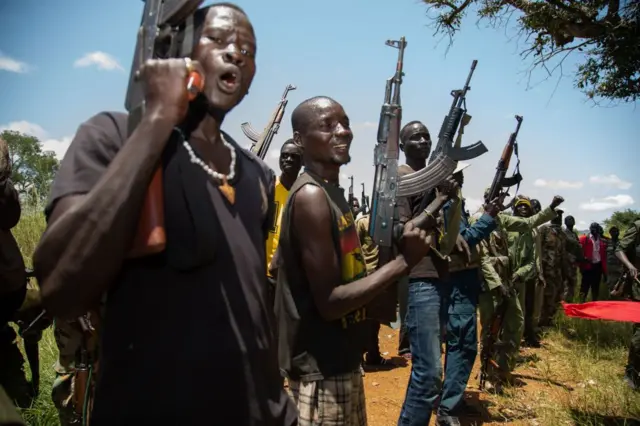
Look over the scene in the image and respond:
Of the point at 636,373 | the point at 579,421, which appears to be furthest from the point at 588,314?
the point at 636,373

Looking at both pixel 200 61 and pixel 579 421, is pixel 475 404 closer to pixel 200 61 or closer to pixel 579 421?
pixel 579 421

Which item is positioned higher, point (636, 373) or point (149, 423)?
point (149, 423)

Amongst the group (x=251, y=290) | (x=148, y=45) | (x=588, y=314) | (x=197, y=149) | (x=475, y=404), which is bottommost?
(x=475, y=404)

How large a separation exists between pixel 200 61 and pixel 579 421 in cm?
423

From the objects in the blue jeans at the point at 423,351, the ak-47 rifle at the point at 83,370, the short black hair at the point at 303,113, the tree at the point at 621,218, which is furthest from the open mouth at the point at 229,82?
the tree at the point at 621,218

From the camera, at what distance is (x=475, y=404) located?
5.06 meters

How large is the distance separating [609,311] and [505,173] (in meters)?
2.05

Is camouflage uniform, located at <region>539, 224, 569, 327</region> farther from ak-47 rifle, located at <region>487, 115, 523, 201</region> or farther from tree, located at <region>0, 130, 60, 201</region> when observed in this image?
tree, located at <region>0, 130, 60, 201</region>

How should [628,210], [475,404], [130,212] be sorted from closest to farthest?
[130,212] → [475,404] → [628,210]

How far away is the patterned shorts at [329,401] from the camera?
7.09 feet

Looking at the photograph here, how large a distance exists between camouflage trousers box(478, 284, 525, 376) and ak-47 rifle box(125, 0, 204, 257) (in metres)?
5.08

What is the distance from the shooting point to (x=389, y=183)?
2.98 meters

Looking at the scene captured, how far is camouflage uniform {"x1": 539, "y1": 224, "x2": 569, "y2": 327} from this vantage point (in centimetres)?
858

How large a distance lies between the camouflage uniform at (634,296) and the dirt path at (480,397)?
66cm
